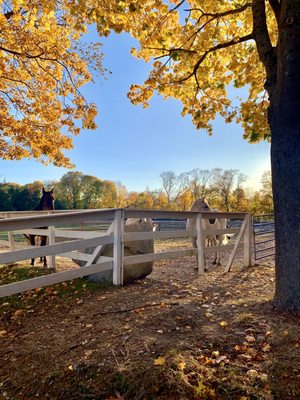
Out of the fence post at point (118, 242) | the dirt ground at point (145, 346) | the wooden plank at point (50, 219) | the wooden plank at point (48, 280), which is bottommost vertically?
the dirt ground at point (145, 346)

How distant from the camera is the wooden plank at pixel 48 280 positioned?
357 cm

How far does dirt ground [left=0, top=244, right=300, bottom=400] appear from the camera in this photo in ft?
7.34

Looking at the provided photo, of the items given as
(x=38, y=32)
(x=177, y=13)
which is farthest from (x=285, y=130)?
(x=38, y=32)

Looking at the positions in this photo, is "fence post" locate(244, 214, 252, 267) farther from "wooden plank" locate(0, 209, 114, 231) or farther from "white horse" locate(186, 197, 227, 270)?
"wooden plank" locate(0, 209, 114, 231)

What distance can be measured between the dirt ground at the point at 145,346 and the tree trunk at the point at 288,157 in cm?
46

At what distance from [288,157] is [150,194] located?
181 ft

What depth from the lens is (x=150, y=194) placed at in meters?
58.7

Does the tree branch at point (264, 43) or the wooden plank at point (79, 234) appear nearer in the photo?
the tree branch at point (264, 43)

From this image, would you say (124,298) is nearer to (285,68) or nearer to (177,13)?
(285,68)

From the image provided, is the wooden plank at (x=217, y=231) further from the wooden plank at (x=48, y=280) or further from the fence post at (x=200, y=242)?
the wooden plank at (x=48, y=280)

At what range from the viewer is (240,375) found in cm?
231

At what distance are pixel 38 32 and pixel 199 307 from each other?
30.5 feet

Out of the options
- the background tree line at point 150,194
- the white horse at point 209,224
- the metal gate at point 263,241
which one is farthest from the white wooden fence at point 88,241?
the background tree line at point 150,194

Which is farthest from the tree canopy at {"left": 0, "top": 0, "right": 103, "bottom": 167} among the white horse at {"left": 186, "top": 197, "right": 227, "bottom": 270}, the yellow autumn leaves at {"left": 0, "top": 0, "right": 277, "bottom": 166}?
the white horse at {"left": 186, "top": 197, "right": 227, "bottom": 270}
